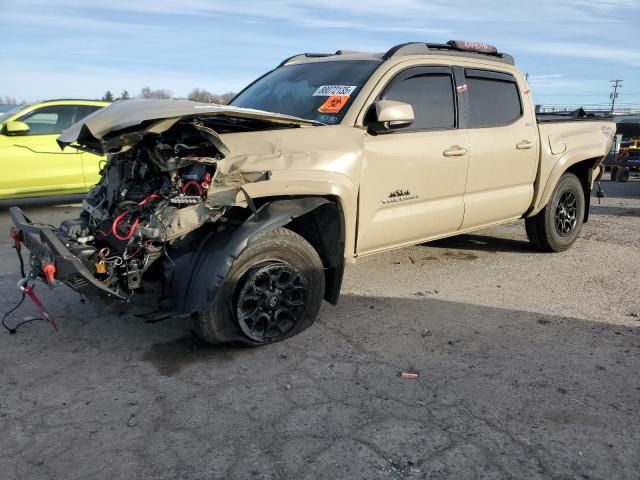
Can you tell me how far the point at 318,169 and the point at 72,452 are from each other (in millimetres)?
2132

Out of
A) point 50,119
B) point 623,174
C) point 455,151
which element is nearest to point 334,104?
point 455,151

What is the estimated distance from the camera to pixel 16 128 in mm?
7664

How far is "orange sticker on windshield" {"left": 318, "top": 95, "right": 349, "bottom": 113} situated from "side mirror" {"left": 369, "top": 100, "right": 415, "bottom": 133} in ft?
0.83

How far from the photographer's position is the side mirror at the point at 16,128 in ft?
25.1

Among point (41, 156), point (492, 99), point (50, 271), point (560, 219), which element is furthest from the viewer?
point (41, 156)

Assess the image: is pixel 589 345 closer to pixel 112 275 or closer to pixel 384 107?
pixel 384 107

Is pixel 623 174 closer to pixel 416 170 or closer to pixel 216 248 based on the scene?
pixel 416 170

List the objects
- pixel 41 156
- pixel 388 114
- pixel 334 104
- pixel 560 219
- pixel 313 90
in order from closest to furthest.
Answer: pixel 388 114 < pixel 334 104 < pixel 313 90 < pixel 560 219 < pixel 41 156

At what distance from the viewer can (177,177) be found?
3.30 metres

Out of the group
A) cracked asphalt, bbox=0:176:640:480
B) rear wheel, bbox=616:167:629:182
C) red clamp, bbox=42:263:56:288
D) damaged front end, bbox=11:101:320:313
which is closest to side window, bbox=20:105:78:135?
cracked asphalt, bbox=0:176:640:480

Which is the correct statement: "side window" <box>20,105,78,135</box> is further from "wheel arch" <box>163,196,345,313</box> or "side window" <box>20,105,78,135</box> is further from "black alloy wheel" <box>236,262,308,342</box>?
"black alloy wheel" <box>236,262,308,342</box>

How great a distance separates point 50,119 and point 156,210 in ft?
20.3

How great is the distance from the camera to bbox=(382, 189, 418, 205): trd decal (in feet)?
13.7

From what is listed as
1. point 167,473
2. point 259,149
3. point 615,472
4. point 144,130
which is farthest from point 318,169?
point 615,472
